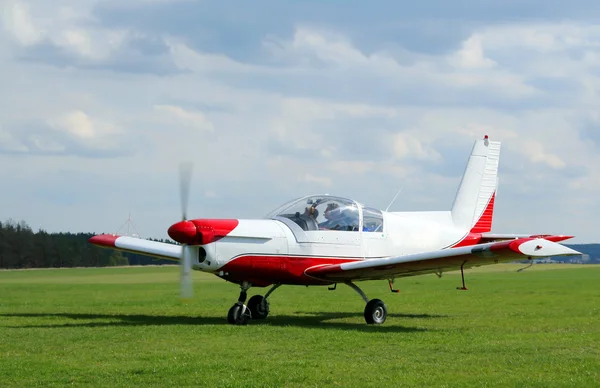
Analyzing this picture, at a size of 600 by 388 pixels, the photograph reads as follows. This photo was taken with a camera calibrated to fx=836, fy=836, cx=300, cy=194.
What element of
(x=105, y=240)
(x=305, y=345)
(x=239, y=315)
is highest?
(x=105, y=240)

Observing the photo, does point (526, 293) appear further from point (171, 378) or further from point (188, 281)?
point (171, 378)

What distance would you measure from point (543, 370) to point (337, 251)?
7040 millimetres

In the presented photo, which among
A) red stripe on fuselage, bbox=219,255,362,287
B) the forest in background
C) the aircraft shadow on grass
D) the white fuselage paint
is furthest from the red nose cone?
the forest in background

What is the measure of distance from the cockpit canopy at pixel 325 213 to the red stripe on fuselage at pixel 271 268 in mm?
640

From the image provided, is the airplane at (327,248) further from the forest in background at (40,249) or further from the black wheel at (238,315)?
the forest in background at (40,249)

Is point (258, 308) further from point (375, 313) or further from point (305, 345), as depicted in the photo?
point (305, 345)

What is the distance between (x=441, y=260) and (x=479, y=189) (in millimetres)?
5207

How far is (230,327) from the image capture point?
46.3 feet

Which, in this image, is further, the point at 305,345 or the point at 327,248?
the point at 327,248

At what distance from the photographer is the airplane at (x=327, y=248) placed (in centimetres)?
1429

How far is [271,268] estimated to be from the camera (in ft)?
49.6

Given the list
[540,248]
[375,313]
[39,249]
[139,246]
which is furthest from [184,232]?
[39,249]

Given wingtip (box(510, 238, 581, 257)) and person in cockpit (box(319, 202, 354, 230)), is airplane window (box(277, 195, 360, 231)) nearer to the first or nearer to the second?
person in cockpit (box(319, 202, 354, 230))

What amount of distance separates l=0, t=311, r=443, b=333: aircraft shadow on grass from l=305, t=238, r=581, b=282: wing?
95cm
